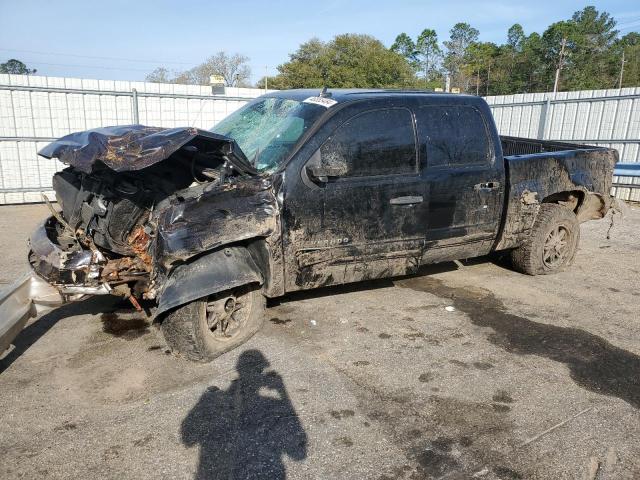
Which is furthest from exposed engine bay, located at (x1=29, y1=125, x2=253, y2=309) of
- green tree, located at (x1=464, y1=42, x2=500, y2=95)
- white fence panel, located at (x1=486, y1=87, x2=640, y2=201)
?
green tree, located at (x1=464, y1=42, x2=500, y2=95)

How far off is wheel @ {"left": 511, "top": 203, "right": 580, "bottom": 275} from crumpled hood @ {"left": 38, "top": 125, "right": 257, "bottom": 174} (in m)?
3.52

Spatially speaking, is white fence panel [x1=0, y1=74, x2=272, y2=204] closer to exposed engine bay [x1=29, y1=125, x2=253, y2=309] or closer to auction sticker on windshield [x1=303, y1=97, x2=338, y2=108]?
exposed engine bay [x1=29, y1=125, x2=253, y2=309]

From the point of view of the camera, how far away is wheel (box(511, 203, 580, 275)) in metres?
5.46

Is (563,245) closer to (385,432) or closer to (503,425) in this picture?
(503,425)

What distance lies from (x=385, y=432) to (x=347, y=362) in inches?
34.2

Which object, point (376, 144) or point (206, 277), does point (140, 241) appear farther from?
point (376, 144)

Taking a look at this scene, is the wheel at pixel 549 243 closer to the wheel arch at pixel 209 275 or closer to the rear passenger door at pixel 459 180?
the rear passenger door at pixel 459 180

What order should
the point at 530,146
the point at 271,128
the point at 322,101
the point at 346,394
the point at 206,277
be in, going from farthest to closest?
the point at 530,146 → the point at 271,128 → the point at 322,101 → the point at 206,277 → the point at 346,394

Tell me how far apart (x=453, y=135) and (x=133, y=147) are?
2850mm

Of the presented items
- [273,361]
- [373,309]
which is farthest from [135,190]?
[373,309]

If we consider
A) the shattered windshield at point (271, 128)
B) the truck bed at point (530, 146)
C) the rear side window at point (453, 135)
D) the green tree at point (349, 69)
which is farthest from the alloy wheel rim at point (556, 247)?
the green tree at point (349, 69)

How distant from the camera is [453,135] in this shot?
4504 millimetres

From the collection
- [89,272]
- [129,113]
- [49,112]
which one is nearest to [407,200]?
[89,272]

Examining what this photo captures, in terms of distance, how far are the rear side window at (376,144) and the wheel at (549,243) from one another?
2154 mm
